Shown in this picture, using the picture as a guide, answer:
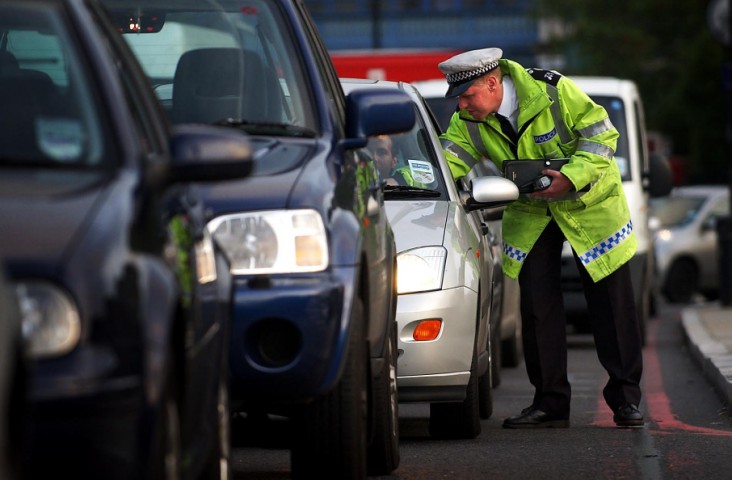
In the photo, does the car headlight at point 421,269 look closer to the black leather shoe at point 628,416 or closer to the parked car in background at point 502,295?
the black leather shoe at point 628,416

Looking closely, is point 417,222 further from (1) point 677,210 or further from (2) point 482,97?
(1) point 677,210

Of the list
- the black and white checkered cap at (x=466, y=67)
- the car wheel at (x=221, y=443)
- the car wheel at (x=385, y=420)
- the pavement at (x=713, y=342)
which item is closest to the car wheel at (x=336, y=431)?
the car wheel at (x=385, y=420)

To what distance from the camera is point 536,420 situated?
9938 millimetres

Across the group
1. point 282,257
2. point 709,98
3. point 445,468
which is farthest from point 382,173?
point 709,98

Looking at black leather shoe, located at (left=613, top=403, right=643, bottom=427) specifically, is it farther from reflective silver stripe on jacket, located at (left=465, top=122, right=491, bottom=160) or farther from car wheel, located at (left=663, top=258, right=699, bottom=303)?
car wheel, located at (left=663, top=258, right=699, bottom=303)

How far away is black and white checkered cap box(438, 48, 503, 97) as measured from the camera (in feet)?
31.0

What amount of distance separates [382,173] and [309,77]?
246cm

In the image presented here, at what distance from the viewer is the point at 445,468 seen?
8.16 m

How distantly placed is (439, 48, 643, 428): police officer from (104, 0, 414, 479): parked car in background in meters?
1.95

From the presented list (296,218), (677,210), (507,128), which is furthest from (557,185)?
(677,210)

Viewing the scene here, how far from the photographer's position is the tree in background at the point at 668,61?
150 ft

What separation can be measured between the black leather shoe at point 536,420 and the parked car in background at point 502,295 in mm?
1874

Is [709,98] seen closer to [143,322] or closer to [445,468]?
[445,468]

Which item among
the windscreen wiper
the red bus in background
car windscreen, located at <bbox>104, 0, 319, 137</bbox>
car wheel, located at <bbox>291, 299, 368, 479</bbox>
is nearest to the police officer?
car windscreen, located at <bbox>104, 0, 319, 137</bbox>
